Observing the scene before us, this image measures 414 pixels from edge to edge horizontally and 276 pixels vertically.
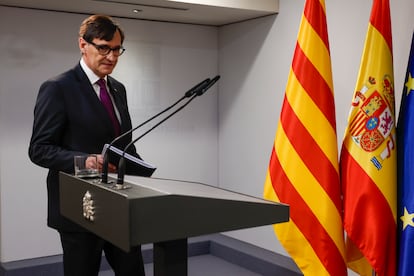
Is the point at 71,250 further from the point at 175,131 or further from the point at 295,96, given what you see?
the point at 175,131

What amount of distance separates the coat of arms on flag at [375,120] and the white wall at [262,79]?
639mm

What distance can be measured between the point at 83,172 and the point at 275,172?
134 centimetres

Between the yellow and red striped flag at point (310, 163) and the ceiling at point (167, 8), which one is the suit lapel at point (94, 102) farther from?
the ceiling at point (167, 8)

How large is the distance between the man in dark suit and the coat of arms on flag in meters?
1.09

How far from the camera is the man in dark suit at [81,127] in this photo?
2.04 meters

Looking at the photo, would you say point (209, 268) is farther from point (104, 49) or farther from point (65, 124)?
point (104, 49)

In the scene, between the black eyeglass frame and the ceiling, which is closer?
the black eyeglass frame

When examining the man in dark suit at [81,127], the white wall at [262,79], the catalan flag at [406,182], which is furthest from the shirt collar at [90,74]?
the white wall at [262,79]

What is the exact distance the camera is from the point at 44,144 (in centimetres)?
207

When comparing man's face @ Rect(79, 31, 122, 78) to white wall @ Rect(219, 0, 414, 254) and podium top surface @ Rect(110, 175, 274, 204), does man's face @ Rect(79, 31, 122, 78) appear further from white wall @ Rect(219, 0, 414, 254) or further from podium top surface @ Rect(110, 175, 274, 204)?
white wall @ Rect(219, 0, 414, 254)

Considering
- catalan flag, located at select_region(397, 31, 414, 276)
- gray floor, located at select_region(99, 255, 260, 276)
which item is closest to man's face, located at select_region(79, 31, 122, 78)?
catalan flag, located at select_region(397, 31, 414, 276)

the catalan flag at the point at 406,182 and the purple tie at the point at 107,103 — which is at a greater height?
the purple tie at the point at 107,103

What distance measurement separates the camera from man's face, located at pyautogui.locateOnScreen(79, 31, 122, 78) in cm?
211

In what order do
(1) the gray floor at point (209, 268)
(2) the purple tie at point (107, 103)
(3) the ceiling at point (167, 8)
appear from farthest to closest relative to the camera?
1. (1) the gray floor at point (209, 268)
2. (3) the ceiling at point (167, 8)
3. (2) the purple tie at point (107, 103)
